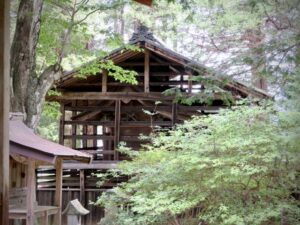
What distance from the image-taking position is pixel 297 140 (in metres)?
A: 5.77

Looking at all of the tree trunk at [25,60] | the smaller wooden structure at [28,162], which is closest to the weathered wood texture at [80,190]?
the tree trunk at [25,60]

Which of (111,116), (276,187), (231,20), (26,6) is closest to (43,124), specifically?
(111,116)

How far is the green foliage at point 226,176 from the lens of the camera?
628cm

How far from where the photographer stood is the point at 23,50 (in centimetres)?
783

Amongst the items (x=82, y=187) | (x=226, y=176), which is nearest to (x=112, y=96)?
(x=82, y=187)

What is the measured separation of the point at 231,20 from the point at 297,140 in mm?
2940

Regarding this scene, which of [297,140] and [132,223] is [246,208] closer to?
[297,140]

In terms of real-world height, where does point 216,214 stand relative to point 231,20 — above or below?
below

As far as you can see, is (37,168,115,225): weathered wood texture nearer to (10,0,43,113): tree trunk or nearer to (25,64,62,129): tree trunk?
(25,64,62,129): tree trunk

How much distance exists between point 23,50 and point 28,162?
2.39 m

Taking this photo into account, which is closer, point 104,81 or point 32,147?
point 32,147

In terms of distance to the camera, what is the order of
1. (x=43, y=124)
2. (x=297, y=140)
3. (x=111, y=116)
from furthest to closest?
(x=43, y=124) → (x=111, y=116) → (x=297, y=140)

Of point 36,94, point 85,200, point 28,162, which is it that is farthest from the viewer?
point 85,200

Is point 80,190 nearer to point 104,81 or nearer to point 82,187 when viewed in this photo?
point 82,187
